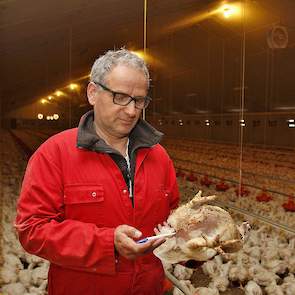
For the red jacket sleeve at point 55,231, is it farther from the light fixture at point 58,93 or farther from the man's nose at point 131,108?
the light fixture at point 58,93

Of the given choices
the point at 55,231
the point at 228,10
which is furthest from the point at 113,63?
the point at 228,10

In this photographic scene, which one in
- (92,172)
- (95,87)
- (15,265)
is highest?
(95,87)

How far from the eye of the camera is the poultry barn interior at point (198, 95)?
10.3ft

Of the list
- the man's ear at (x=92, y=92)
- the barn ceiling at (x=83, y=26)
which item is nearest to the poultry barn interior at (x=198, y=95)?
the barn ceiling at (x=83, y=26)

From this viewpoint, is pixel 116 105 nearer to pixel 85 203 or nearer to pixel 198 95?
pixel 85 203

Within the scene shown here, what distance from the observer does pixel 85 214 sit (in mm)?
1272

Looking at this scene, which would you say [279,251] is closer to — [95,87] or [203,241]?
[203,241]

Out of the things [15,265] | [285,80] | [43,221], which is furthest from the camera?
[285,80]

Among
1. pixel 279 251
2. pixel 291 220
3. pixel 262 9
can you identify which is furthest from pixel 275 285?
pixel 262 9

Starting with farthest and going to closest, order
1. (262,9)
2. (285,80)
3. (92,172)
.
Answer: (285,80)
(262,9)
(92,172)

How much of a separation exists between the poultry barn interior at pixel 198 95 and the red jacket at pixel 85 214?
594 mm

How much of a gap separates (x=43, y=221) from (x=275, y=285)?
215cm

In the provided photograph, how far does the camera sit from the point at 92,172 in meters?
1.28

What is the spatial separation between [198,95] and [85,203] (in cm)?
1140
